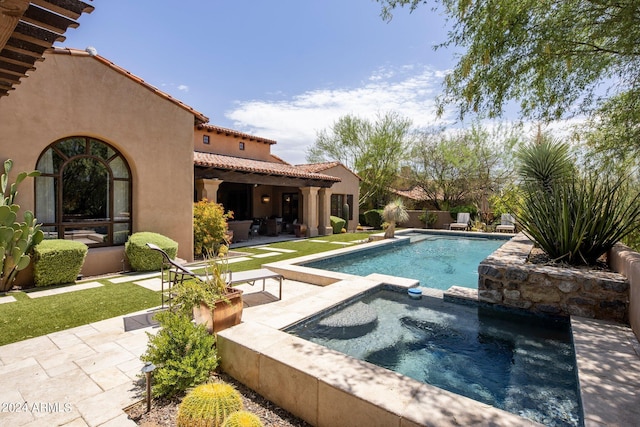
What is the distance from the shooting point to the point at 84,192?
8875 mm

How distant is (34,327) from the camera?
5.08m

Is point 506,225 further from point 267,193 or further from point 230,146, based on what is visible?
point 230,146

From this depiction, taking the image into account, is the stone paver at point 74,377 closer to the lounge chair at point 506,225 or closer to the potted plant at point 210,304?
the potted plant at point 210,304

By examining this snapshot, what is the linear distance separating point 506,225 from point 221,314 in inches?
812

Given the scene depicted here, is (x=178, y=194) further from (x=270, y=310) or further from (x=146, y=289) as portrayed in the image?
(x=270, y=310)

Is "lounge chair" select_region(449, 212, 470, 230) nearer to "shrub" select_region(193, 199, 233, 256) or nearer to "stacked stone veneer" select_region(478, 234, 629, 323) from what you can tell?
"stacked stone veneer" select_region(478, 234, 629, 323)

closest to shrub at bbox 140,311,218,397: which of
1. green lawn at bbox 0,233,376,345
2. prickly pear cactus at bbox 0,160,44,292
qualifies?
green lawn at bbox 0,233,376,345

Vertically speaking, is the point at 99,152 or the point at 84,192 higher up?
the point at 99,152

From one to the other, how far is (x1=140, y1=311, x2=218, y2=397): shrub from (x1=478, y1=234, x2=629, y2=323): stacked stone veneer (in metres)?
5.26

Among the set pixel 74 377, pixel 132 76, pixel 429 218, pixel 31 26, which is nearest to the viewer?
pixel 31 26

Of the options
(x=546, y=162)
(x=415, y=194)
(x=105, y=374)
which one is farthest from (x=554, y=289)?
(x=415, y=194)

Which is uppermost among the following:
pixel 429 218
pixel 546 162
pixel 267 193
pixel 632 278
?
pixel 546 162

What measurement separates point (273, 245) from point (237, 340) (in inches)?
440

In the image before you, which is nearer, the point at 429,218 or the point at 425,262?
the point at 425,262
